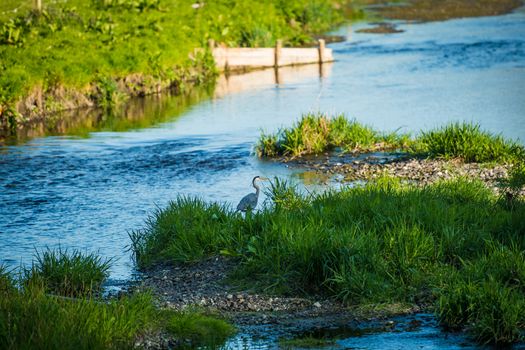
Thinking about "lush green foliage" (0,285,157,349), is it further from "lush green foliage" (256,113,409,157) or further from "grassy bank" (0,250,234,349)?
"lush green foliage" (256,113,409,157)

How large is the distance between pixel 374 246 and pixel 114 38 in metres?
29.0

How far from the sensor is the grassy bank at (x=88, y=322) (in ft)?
39.5

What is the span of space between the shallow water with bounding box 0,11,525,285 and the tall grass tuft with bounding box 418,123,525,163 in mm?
3719

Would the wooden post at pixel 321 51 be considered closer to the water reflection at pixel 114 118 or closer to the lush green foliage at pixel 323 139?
the water reflection at pixel 114 118

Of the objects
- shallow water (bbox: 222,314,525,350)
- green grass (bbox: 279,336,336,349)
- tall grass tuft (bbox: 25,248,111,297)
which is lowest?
shallow water (bbox: 222,314,525,350)

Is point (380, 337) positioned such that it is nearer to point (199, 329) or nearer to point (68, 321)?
point (199, 329)

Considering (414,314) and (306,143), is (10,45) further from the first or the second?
(414,314)

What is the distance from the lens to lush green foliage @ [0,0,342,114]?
121 feet

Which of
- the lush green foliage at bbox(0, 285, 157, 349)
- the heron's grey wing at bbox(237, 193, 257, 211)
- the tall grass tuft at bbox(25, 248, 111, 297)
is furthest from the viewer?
the heron's grey wing at bbox(237, 193, 257, 211)

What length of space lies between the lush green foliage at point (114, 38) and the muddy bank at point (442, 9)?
49.7ft

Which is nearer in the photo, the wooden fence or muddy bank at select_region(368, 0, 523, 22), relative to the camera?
the wooden fence

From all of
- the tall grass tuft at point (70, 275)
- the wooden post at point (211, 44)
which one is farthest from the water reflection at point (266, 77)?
the tall grass tuft at point (70, 275)

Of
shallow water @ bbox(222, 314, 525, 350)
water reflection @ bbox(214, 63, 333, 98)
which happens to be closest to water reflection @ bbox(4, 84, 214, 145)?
water reflection @ bbox(214, 63, 333, 98)

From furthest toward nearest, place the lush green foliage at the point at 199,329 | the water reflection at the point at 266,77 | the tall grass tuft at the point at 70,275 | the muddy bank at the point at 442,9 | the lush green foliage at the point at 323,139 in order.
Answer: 1. the muddy bank at the point at 442,9
2. the water reflection at the point at 266,77
3. the lush green foliage at the point at 323,139
4. the tall grass tuft at the point at 70,275
5. the lush green foliage at the point at 199,329
